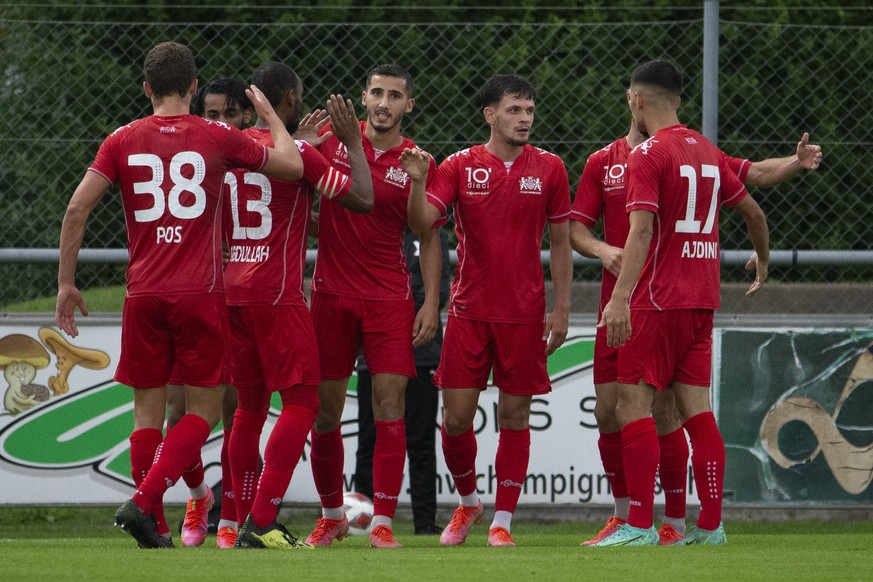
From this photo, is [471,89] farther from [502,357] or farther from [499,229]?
[502,357]

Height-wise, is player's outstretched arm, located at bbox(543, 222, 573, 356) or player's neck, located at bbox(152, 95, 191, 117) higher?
player's neck, located at bbox(152, 95, 191, 117)

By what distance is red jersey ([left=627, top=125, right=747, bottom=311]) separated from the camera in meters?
6.47

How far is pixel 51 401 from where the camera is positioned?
28.8 ft

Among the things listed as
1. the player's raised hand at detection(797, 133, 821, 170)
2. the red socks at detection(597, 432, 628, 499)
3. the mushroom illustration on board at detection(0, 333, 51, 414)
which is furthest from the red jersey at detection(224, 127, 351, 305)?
the mushroom illustration on board at detection(0, 333, 51, 414)

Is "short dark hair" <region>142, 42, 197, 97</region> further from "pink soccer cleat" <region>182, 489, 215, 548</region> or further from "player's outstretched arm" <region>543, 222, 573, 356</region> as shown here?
"pink soccer cleat" <region>182, 489, 215, 548</region>

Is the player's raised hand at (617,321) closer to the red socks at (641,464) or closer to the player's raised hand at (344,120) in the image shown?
the red socks at (641,464)

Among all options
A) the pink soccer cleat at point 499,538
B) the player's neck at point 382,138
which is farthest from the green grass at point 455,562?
the player's neck at point 382,138

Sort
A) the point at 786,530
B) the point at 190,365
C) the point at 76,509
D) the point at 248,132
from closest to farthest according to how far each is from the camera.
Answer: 1. the point at 190,365
2. the point at 248,132
3. the point at 786,530
4. the point at 76,509

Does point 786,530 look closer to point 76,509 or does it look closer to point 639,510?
point 639,510

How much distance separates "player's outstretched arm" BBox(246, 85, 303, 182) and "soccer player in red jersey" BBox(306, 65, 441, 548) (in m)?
0.48

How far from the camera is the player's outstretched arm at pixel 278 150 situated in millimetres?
6172

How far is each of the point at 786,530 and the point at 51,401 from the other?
A: 4665mm

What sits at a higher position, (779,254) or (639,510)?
(779,254)

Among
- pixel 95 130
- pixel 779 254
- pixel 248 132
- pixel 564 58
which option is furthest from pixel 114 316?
pixel 779 254
